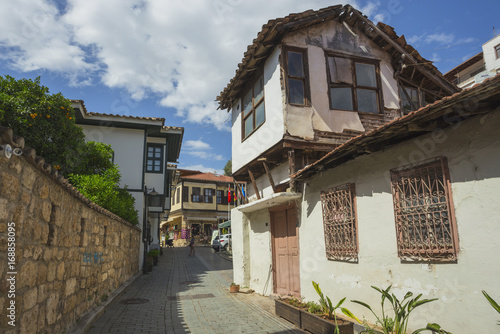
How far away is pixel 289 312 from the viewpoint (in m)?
6.71

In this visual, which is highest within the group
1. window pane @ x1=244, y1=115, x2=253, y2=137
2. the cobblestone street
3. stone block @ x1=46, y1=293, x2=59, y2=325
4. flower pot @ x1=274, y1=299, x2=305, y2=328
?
window pane @ x1=244, y1=115, x2=253, y2=137

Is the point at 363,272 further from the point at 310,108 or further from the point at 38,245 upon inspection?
the point at 38,245

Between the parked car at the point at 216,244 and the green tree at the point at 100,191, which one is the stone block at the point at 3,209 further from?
the parked car at the point at 216,244

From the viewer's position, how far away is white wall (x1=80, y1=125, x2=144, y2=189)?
1611cm

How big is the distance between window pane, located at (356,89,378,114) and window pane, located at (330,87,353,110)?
0.96 feet

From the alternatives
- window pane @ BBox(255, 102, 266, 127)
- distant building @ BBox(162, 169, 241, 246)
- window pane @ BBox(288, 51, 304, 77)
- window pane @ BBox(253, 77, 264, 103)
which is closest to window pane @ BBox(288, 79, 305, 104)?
window pane @ BBox(288, 51, 304, 77)

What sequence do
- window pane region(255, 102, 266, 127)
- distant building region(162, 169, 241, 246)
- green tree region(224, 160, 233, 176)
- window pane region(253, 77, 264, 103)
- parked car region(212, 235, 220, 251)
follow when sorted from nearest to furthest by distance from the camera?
1. window pane region(255, 102, 266, 127)
2. window pane region(253, 77, 264, 103)
3. parked car region(212, 235, 220, 251)
4. distant building region(162, 169, 241, 246)
5. green tree region(224, 160, 233, 176)

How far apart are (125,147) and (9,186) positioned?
46.3ft

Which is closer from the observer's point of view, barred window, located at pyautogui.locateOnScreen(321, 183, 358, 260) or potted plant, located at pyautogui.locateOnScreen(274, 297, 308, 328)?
barred window, located at pyautogui.locateOnScreen(321, 183, 358, 260)

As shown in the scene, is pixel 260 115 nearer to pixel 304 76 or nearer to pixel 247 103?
pixel 247 103

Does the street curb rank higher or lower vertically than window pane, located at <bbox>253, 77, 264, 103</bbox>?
lower

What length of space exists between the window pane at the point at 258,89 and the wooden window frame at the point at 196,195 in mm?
31072

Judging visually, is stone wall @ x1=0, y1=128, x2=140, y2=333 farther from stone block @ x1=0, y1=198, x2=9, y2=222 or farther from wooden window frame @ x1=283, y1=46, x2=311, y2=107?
wooden window frame @ x1=283, y1=46, x2=311, y2=107

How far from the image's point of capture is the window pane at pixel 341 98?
8915 mm
